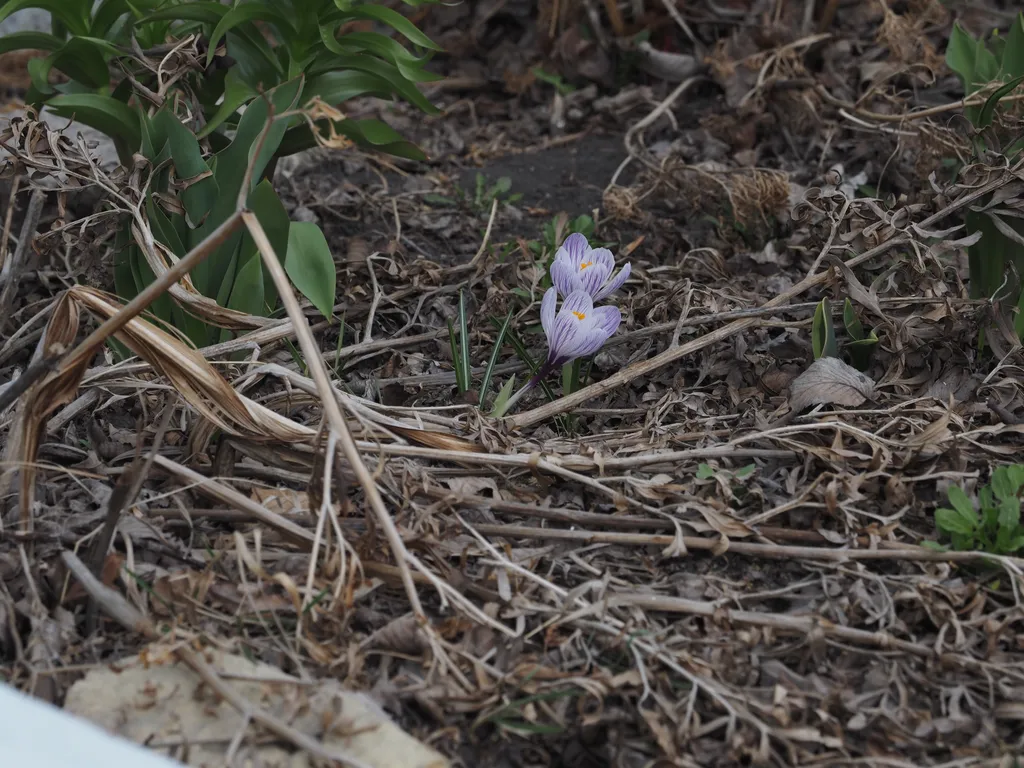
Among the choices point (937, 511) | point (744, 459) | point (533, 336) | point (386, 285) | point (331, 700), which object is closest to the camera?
point (331, 700)

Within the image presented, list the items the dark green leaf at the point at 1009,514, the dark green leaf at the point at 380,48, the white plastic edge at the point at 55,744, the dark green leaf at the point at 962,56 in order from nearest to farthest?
1. the white plastic edge at the point at 55,744
2. the dark green leaf at the point at 1009,514
3. the dark green leaf at the point at 380,48
4. the dark green leaf at the point at 962,56

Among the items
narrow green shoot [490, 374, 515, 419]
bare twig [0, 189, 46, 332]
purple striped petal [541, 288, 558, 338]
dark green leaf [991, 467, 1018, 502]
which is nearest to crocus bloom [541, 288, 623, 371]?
purple striped petal [541, 288, 558, 338]

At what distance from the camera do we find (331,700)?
54.4 inches

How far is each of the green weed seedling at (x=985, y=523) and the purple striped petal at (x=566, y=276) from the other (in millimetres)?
750

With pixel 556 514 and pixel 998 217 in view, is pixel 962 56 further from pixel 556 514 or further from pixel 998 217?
pixel 556 514

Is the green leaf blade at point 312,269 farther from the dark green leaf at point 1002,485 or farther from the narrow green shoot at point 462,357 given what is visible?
the dark green leaf at point 1002,485

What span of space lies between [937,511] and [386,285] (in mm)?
1384

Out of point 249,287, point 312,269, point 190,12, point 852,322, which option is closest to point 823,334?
point 852,322

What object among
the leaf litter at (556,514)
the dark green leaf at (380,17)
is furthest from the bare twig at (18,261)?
the dark green leaf at (380,17)

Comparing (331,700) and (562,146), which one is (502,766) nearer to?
(331,700)

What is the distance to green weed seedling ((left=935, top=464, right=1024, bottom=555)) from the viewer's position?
161cm

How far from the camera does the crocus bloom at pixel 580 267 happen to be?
6.55ft

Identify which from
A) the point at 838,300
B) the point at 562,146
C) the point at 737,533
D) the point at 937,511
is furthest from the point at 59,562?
the point at 562,146

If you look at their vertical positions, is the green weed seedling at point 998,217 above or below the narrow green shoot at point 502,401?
above
